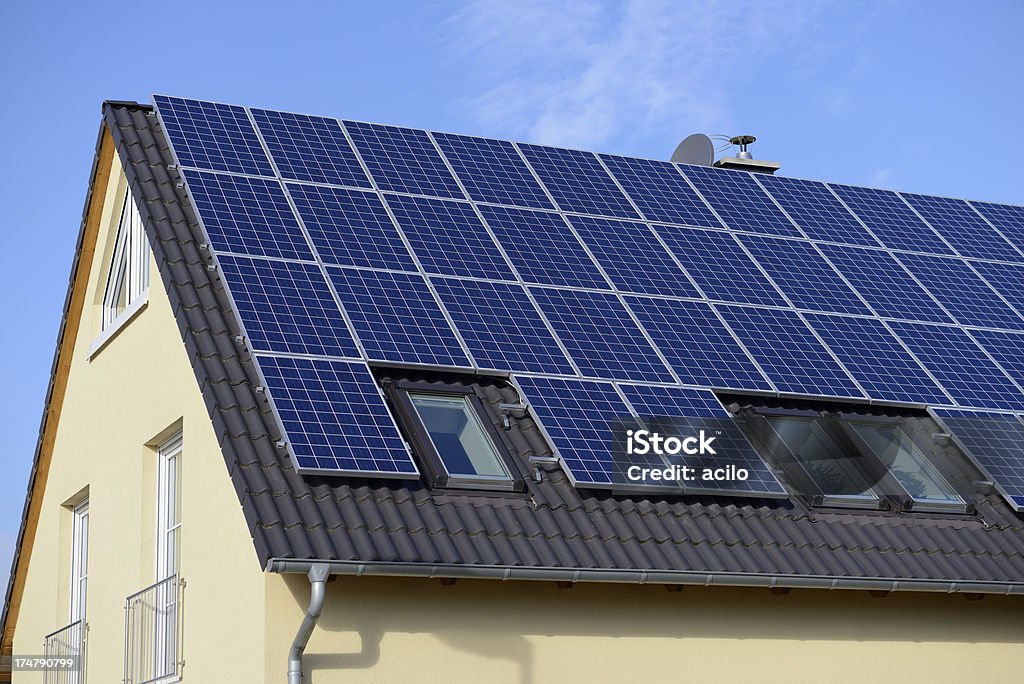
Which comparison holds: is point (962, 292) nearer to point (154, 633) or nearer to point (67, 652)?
point (154, 633)

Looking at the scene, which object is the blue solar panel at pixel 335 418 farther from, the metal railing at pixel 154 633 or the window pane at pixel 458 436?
the metal railing at pixel 154 633

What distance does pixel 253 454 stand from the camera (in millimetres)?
10352

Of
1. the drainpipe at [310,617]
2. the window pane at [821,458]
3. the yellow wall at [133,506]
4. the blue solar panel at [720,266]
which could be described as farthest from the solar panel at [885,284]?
the drainpipe at [310,617]

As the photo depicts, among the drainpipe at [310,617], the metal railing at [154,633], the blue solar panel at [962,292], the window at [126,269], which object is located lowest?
the drainpipe at [310,617]

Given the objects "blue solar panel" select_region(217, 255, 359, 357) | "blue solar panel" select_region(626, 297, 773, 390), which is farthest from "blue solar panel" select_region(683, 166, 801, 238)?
"blue solar panel" select_region(217, 255, 359, 357)

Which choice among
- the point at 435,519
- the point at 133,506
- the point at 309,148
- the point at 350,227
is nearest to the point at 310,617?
the point at 435,519

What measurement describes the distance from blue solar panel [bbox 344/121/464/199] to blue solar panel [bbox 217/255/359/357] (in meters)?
2.39

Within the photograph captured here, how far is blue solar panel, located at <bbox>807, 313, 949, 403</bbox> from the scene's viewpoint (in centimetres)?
1326

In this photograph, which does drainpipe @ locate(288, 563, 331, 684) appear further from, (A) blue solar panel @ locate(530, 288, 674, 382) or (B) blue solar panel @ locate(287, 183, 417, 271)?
(B) blue solar panel @ locate(287, 183, 417, 271)

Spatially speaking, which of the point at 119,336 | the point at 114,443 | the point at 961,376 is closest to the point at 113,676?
the point at 114,443

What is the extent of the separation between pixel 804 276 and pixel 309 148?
5.21 meters

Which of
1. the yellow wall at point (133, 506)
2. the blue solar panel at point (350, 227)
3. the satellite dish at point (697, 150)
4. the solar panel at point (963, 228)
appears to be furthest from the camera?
the satellite dish at point (697, 150)

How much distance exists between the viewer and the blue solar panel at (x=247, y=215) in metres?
12.4

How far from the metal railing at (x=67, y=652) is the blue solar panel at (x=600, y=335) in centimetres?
563
